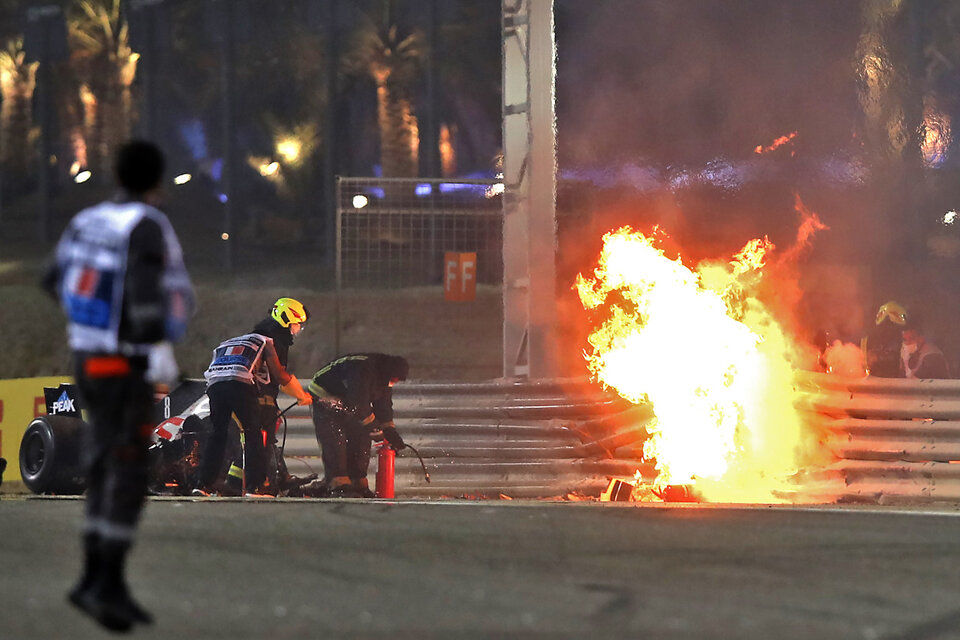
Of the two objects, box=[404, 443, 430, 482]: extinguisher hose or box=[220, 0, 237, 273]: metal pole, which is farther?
box=[220, 0, 237, 273]: metal pole

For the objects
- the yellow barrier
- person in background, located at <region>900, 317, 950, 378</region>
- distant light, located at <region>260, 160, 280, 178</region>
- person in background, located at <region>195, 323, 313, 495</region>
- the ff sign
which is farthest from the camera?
distant light, located at <region>260, 160, 280, 178</region>

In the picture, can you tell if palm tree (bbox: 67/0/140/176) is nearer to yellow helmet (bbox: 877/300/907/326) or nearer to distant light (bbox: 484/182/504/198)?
distant light (bbox: 484/182/504/198)

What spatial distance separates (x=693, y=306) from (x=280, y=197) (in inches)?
1262

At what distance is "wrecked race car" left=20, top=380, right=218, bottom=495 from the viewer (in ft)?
38.0

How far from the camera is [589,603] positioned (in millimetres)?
5254

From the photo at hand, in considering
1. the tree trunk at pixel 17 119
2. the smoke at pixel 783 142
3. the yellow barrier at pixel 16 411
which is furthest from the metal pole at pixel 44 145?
the yellow barrier at pixel 16 411

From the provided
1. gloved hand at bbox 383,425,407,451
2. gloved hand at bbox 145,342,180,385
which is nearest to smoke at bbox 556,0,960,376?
gloved hand at bbox 383,425,407,451

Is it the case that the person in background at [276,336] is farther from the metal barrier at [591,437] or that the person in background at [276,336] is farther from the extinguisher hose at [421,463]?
the extinguisher hose at [421,463]

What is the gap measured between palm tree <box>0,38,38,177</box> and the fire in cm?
3360

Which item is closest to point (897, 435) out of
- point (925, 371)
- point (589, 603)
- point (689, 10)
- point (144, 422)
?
point (925, 371)

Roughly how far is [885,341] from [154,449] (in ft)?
24.1

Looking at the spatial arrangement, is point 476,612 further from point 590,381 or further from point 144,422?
point 590,381

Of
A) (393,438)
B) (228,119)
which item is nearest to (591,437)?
(393,438)

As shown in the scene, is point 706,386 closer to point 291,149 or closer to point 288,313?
point 288,313
